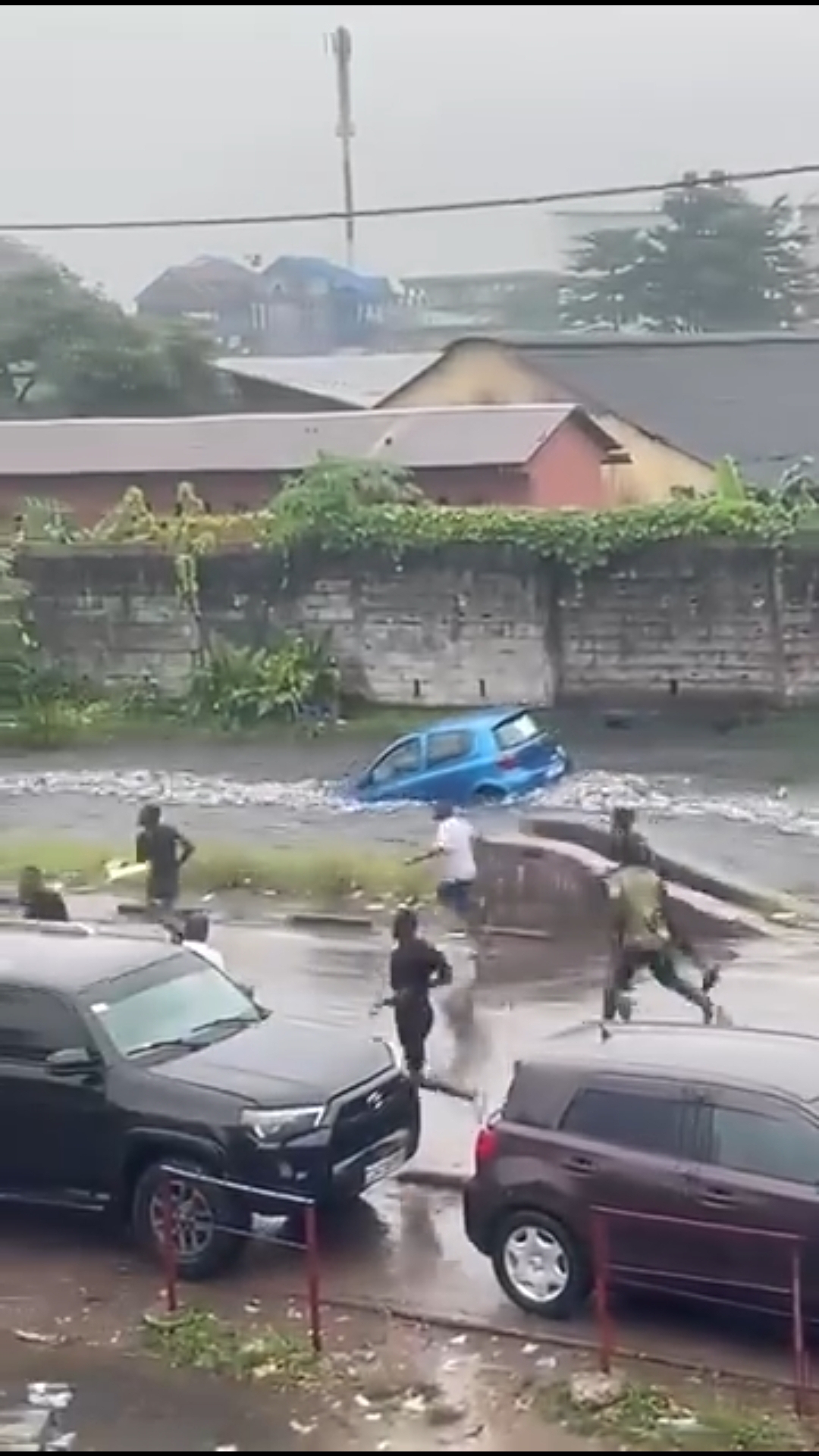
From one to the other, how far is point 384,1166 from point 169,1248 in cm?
136

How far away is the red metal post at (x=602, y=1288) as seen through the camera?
35.7 ft

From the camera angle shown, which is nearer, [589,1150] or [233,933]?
[589,1150]

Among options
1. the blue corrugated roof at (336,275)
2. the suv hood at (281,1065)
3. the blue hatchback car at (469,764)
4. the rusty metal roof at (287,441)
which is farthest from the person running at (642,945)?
the blue corrugated roof at (336,275)

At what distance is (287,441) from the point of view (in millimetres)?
50219

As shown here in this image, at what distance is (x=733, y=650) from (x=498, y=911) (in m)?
17.4

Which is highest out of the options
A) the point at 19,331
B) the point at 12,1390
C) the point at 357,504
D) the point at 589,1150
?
the point at 19,331

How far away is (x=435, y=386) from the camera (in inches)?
2295

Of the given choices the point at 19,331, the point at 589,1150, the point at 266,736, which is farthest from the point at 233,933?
the point at 19,331

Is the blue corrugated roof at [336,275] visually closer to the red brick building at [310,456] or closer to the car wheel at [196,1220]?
the red brick building at [310,456]

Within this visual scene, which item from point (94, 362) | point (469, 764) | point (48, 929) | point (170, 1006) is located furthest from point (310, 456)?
point (170, 1006)

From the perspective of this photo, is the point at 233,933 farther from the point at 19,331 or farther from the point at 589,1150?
the point at 19,331

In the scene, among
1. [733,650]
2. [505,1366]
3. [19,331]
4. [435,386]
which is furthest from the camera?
[19,331]

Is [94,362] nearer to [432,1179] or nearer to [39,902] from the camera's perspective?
[39,902]

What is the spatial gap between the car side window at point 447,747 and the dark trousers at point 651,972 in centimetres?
1408
